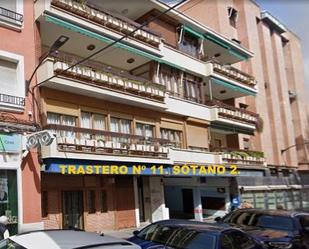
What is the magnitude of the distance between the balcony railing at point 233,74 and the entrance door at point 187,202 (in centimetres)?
788

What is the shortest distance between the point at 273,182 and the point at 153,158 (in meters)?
16.0

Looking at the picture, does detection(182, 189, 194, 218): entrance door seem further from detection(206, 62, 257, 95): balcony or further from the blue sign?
the blue sign

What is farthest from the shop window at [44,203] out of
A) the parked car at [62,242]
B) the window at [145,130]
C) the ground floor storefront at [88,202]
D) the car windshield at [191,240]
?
the parked car at [62,242]

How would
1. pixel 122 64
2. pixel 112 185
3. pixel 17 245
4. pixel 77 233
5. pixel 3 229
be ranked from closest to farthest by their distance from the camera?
1. pixel 17 245
2. pixel 77 233
3. pixel 3 229
4. pixel 112 185
5. pixel 122 64

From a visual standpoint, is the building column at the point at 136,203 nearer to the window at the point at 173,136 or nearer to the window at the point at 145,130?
the window at the point at 145,130

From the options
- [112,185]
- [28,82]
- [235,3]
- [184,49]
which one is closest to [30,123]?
[28,82]

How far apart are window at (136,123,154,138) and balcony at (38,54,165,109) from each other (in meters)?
1.11

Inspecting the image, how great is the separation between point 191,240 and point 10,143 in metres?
8.01

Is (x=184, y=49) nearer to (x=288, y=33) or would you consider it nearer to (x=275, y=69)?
(x=275, y=69)

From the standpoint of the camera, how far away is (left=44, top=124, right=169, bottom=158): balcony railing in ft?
52.0

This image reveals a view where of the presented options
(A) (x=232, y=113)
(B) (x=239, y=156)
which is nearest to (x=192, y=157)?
A: (B) (x=239, y=156)

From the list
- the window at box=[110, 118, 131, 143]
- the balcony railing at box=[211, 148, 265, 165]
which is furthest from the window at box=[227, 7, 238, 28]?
the window at box=[110, 118, 131, 143]

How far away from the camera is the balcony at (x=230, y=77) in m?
26.1

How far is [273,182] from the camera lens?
3238 cm
